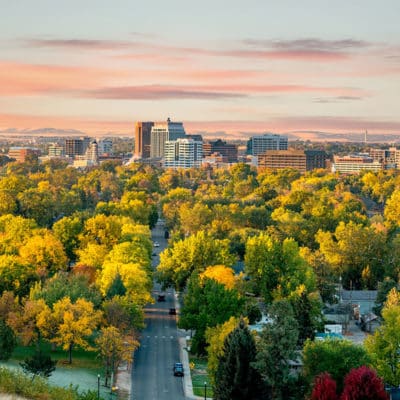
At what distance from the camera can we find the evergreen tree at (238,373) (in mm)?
46156

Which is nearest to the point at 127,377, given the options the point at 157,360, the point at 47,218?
the point at 157,360

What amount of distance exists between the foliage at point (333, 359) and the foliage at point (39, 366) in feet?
49.3

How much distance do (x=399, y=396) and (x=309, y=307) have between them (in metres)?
10.7

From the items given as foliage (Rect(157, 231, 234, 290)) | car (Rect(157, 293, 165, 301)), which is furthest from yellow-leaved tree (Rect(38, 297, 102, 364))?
car (Rect(157, 293, 165, 301))

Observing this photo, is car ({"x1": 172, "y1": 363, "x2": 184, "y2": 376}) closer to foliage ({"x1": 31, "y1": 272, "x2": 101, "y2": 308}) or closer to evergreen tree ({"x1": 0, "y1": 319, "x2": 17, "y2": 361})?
foliage ({"x1": 31, "y1": 272, "x2": 101, "y2": 308})

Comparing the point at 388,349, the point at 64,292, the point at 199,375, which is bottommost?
the point at 199,375

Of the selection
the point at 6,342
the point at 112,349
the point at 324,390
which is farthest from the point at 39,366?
the point at 324,390

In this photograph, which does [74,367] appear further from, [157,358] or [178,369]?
[178,369]

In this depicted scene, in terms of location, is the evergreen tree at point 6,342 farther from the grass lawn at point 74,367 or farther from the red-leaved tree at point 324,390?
the red-leaved tree at point 324,390

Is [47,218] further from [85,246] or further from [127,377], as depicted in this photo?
[127,377]

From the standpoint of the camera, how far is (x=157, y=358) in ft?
197

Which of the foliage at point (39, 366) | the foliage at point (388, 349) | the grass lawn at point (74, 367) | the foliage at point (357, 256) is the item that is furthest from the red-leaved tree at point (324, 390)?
the foliage at point (357, 256)

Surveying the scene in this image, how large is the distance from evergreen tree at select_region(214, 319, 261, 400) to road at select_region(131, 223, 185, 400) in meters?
5.68

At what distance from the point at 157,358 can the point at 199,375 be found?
4.66m
